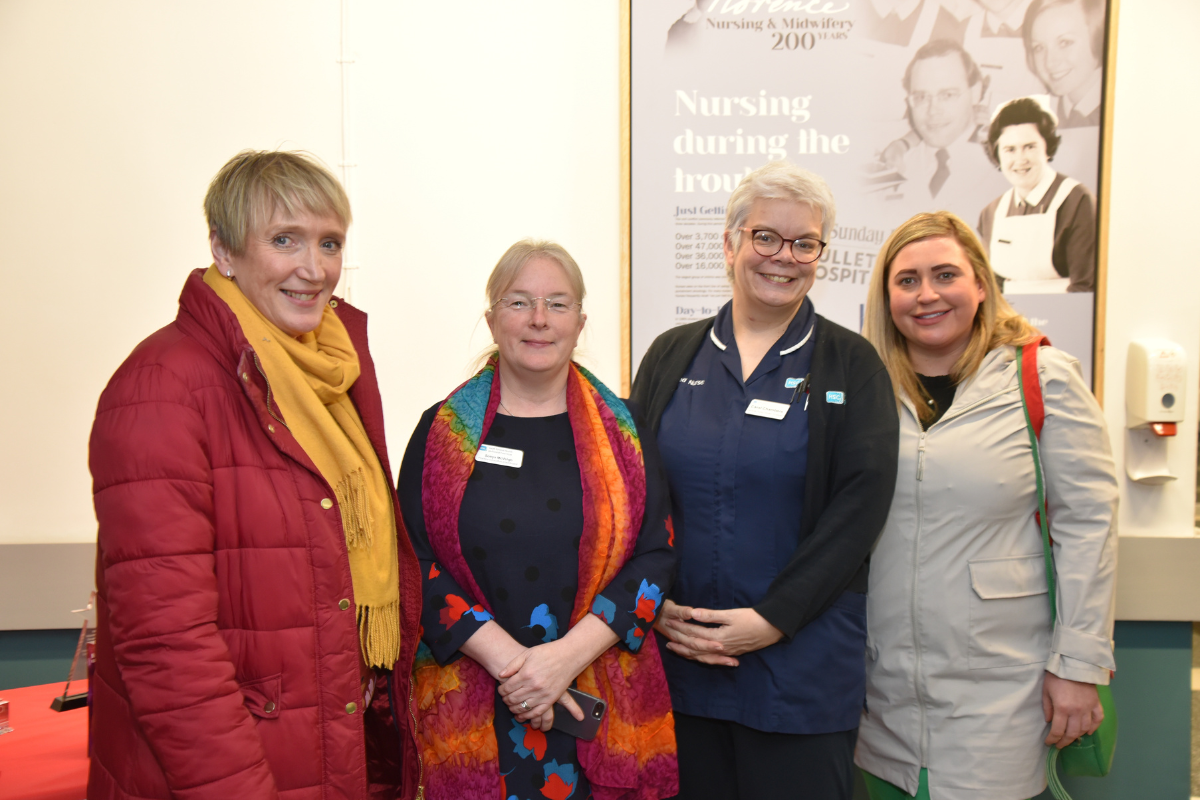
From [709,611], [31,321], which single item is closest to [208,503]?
[709,611]

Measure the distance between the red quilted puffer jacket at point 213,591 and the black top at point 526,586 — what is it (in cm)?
26

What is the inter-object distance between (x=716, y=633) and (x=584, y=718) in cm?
34

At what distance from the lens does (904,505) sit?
5.99 feet

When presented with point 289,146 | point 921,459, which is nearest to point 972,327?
point 921,459

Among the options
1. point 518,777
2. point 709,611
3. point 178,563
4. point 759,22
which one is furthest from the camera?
point 759,22

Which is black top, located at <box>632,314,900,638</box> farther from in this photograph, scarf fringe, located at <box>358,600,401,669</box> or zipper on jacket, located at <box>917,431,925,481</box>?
scarf fringe, located at <box>358,600,401,669</box>

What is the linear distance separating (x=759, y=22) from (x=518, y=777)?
248 cm

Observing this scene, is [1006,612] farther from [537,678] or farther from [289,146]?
[289,146]

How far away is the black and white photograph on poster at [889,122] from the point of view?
2.57m

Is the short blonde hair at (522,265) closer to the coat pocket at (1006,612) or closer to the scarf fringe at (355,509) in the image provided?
the scarf fringe at (355,509)

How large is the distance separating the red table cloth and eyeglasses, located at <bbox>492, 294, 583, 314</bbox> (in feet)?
4.25

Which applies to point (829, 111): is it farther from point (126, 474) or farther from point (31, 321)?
point (31, 321)

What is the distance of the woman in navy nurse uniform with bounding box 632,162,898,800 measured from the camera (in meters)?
1.65

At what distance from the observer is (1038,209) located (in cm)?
260
